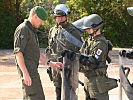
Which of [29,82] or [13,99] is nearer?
[29,82]

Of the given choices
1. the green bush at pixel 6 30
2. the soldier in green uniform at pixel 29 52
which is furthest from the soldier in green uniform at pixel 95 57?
the green bush at pixel 6 30

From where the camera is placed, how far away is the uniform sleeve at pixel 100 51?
4.71 m

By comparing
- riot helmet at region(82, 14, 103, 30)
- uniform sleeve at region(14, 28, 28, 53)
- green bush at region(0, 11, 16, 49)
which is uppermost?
riot helmet at region(82, 14, 103, 30)

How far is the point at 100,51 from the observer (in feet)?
15.5

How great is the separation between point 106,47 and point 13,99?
3.24m

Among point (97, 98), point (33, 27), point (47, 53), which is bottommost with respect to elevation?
point (97, 98)

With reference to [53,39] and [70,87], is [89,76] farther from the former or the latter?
[53,39]

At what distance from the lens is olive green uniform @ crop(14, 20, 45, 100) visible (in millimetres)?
4738

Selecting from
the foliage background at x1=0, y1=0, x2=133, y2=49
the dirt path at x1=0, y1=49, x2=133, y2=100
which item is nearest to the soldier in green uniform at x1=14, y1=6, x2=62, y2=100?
the dirt path at x1=0, y1=49, x2=133, y2=100

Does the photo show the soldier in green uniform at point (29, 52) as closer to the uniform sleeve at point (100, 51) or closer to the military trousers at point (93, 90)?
the military trousers at point (93, 90)

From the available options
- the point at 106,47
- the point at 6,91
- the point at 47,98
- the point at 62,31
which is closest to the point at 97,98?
the point at 106,47

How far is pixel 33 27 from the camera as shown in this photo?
193 inches

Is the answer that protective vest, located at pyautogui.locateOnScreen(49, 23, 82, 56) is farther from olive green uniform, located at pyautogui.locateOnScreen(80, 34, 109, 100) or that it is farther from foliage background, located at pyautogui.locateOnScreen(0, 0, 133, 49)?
foliage background, located at pyautogui.locateOnScreen(0, 0, 133, 49)

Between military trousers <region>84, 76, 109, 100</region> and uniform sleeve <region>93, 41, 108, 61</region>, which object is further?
military trousers <region>84, 76, 109, 100</region>
